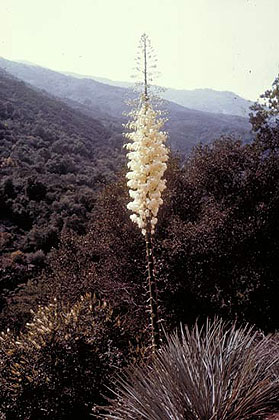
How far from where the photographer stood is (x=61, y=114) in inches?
1774

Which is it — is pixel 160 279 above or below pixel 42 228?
above

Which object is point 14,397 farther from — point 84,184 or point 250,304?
point 84,184

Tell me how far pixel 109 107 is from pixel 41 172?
63.6 meters

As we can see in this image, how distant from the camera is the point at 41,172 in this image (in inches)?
1093

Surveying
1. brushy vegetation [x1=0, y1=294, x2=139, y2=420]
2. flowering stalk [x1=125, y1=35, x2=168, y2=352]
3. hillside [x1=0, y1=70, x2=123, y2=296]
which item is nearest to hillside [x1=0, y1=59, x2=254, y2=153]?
hillside [x1=0, y1=70, x2=123, y2=296]

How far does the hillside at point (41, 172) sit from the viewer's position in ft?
64.6

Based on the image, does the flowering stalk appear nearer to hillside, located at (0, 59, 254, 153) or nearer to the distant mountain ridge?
hillside, located at (0, 59, 254, 153)

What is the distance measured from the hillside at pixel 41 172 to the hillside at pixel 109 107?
13.9m

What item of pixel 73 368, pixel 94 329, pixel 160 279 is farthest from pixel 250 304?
pixel 73 368

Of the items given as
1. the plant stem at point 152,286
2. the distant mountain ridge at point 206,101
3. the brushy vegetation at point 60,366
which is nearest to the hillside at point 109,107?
the distant mountain ridge at point 206,101

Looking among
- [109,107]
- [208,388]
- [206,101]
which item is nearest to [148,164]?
[208,388]

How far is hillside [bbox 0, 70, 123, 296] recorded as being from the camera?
19688 millimetres

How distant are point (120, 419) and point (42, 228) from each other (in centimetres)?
1792

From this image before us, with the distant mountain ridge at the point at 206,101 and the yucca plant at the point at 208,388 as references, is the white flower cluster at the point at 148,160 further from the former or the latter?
the distant mountain ridge at the point at 206,101
